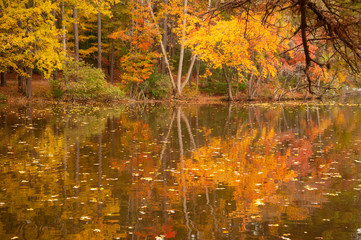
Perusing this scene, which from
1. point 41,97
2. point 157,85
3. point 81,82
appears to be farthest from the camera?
point 157,85

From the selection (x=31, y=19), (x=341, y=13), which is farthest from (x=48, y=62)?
(x=341, y=13)

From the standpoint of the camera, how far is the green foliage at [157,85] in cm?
3256

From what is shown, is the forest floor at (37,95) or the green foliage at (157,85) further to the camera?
the green foliage at (157,85)

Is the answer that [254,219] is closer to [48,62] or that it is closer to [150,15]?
[48,62]

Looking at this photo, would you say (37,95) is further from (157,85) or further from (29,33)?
(157,85)

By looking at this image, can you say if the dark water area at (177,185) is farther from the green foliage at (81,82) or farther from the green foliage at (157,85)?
the green foliage at (157,85)

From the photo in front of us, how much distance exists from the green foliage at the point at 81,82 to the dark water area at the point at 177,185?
13203mm

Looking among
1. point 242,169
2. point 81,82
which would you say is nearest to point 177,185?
point 242,169

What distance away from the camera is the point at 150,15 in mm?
31484

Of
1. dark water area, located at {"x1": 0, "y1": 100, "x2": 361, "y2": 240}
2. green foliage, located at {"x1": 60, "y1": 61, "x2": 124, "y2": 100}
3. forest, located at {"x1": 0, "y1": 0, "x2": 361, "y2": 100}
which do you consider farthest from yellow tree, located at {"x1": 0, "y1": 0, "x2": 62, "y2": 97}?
dark water area, located at {"x1": 0, "y1": 100, "x2": 361, "y2": 240}

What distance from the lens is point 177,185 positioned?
305 inches

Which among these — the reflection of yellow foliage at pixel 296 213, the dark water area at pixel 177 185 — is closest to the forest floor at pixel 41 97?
the dark water area at pixel 177 185

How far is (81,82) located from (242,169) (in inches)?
804

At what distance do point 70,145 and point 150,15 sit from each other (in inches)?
846
